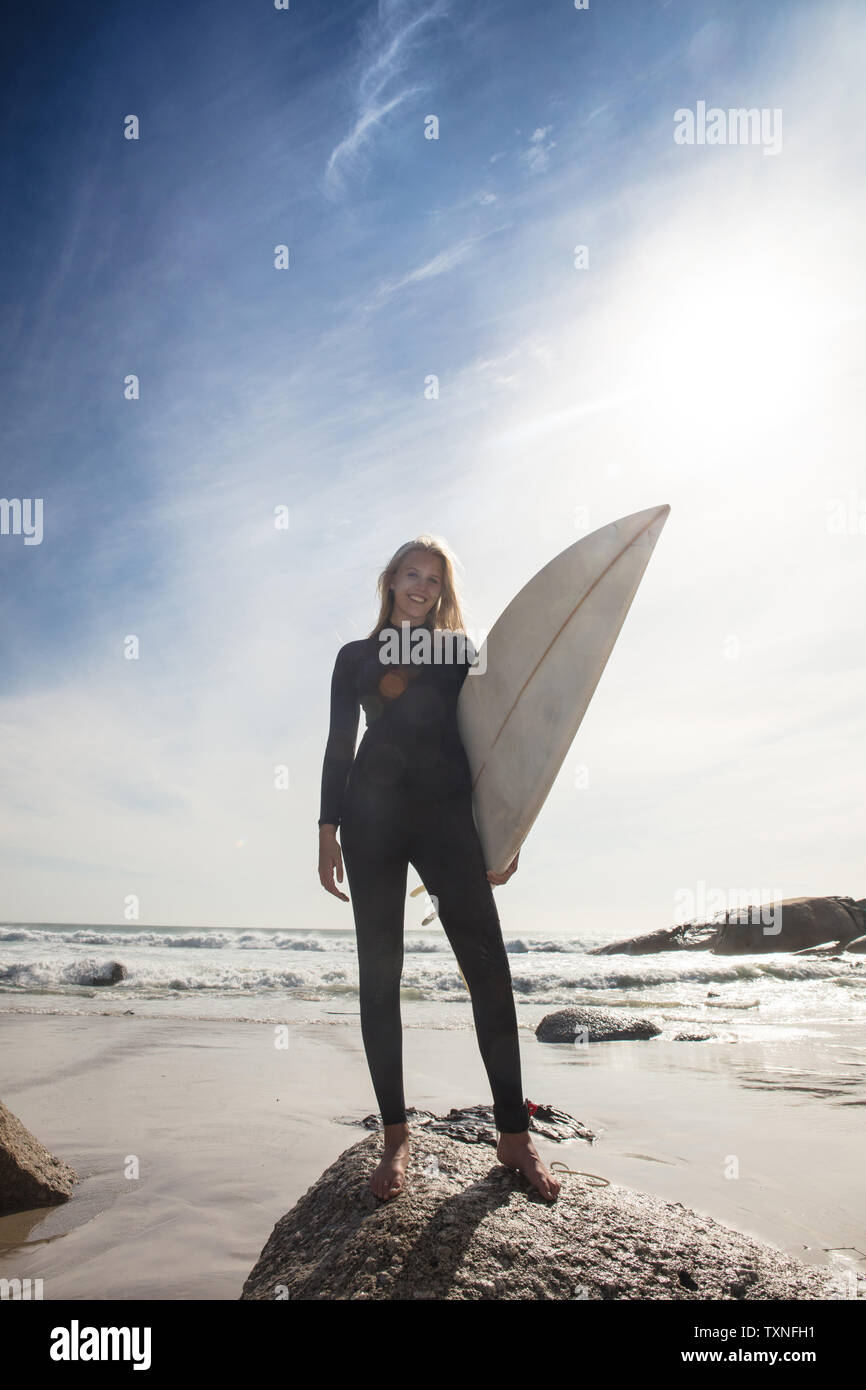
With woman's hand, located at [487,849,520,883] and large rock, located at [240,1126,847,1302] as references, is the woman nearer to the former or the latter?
woman's hand, located at [487,849,520,883]

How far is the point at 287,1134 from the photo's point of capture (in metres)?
3.57

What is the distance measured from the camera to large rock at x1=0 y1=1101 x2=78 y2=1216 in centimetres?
265

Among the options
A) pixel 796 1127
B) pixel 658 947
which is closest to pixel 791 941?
pixel 658 947

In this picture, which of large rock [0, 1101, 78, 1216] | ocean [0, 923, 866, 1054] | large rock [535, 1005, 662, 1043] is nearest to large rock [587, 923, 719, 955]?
ocean [0, 923, 866, 1054]

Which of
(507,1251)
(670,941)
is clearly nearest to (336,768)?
(507,1251)

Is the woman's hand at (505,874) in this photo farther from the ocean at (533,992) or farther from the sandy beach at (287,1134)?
the ocean at (533,992)

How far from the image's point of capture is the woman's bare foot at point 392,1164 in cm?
195

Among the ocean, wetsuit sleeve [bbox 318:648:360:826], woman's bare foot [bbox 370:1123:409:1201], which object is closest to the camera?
woman's bare foot [bbox 370:1123:409:1201]

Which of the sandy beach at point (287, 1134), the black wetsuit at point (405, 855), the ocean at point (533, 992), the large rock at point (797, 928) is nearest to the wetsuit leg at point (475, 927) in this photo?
the black wetsuit at point (405, 855)

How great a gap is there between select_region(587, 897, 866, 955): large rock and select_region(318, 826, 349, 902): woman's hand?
18.2 m

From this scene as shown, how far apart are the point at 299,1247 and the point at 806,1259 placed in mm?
1615

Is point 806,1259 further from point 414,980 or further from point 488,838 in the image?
point 414,980

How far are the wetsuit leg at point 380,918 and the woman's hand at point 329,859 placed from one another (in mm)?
103
